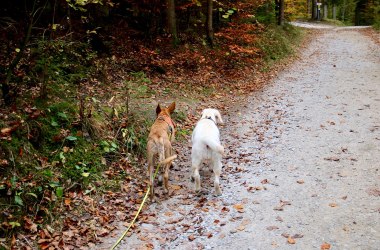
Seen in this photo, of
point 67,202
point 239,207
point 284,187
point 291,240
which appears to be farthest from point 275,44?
point 67,202

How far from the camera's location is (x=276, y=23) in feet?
87.2

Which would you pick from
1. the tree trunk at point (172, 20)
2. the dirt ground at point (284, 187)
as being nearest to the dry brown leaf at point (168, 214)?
the dirt ground at point (284, 187)

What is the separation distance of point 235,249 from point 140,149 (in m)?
3.79

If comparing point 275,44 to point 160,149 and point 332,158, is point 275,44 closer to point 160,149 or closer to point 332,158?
point 332,158

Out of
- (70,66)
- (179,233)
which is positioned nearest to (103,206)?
(179,233)

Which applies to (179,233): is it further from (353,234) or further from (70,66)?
(70,66)

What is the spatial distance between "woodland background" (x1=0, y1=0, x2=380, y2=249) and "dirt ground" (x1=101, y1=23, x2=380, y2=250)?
1.15 m

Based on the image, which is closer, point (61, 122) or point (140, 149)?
point (61, 122)

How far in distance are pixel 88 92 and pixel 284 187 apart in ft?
20.4

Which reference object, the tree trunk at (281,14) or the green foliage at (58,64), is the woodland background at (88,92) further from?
the tree trunk at (281,14)

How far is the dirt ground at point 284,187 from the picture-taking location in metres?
5.33

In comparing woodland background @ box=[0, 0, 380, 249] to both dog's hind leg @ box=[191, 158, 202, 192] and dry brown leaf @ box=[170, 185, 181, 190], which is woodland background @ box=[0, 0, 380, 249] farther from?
dog's hind leg @ box=[191, 158, 202, 192]

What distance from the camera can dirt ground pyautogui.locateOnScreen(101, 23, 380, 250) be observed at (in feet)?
17.5

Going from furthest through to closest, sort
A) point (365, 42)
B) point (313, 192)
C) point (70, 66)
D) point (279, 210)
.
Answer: point (365, 42)
point (70, 66)
point (313, 192)
point (279, 210)
